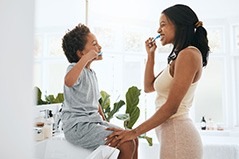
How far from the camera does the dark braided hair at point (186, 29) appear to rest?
1070 millimetres

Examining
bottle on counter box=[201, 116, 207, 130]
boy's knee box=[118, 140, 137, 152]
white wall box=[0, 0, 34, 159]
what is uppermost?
white wall box=[0, 0, 34, 159]

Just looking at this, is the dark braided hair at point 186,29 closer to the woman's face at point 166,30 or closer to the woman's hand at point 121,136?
the woman's face at point 166,30

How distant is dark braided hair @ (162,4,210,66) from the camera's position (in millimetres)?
1070

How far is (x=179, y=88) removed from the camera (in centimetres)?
96

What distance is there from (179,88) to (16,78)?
2.55ft

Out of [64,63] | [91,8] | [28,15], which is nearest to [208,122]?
[91,8]

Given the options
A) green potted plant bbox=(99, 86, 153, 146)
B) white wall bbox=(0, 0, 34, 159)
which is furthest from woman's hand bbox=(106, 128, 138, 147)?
green potted plant bbox=(99, 86, 153, 146)

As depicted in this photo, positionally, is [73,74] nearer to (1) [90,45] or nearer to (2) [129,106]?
(1) [90,45]

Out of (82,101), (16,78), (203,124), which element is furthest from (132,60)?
(16,78)

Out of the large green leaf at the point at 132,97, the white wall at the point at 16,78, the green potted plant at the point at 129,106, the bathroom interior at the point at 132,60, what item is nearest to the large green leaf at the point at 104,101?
the green potted plant at the point at 129,106

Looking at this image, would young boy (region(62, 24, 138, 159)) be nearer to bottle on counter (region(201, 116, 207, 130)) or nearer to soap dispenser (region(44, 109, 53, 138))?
soap dispenser (region(44, 109, 53, 138))

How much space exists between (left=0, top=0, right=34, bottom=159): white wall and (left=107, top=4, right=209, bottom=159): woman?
749 millimetres

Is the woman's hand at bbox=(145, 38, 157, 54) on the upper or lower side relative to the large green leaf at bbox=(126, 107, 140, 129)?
upper

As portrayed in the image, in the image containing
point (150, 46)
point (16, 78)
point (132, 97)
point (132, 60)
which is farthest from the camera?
point (132, 60)
